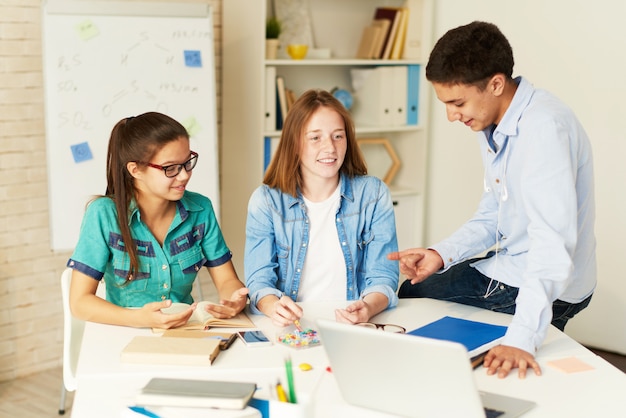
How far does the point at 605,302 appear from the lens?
350cm

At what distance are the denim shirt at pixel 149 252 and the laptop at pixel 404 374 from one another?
34.0 inches

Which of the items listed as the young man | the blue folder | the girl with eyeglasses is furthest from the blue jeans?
the girl with eyeglasses

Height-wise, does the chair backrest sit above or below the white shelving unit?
below

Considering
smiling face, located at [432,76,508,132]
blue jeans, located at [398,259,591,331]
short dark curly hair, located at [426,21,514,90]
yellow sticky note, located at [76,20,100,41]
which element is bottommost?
blue jeans, located at [398,259,591,331]

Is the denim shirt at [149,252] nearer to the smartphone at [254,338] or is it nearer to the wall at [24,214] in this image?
the smartphone at [254,338]

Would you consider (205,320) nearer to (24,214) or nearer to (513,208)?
(513,208)

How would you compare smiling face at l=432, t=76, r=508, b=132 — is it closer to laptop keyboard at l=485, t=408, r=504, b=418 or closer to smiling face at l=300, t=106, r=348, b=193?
smiling face at l=300, t=106, r=348, b=193

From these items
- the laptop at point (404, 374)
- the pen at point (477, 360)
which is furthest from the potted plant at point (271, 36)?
the laptop at point (404, 374)

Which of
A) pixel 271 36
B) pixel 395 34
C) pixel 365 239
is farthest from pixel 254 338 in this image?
pixel 395 34

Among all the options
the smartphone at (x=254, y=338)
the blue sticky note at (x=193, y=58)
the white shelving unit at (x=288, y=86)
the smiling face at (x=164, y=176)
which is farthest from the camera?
the white shelving unit at (x=288, y=86)

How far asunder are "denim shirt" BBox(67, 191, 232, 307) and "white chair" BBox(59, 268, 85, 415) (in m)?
0.13

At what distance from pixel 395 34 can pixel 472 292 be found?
6.86 feet

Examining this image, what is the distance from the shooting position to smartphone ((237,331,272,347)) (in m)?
1.73

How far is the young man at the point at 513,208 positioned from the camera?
5.76ft
